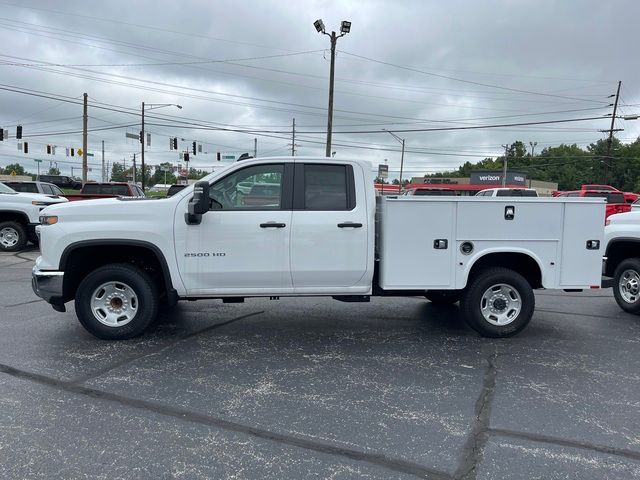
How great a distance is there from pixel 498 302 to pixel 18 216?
12.5 metres

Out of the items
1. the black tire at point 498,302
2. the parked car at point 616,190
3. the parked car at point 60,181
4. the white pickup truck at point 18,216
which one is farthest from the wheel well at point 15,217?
the parked car at point 60,181

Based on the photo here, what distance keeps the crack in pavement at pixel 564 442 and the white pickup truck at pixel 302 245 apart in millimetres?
2261

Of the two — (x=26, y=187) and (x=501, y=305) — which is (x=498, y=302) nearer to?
(x=501, y=305)

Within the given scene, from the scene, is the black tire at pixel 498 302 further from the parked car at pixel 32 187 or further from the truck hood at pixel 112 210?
the parked car at pixel 32 187

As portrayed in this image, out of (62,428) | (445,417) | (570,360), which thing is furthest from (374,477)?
(570,360)

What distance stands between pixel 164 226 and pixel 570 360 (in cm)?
446

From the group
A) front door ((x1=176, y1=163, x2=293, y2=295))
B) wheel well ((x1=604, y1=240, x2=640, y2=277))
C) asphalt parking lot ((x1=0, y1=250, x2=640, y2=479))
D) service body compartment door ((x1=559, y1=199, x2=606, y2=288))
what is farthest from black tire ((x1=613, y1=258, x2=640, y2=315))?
front door ((x1=176, y1=163, x2=293, y2=295))

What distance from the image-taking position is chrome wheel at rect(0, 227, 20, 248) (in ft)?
44.2

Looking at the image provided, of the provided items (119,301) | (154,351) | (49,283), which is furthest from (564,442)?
(49,283)

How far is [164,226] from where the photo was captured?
5.46 metres

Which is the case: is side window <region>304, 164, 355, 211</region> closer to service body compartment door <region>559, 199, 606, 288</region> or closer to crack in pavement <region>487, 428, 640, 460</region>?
service body compartment door <region>559, 199, 606, 288</region>

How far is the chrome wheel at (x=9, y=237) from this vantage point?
13.5 m

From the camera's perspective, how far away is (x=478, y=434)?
3.68m

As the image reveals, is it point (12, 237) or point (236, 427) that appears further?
point (12, 237)
